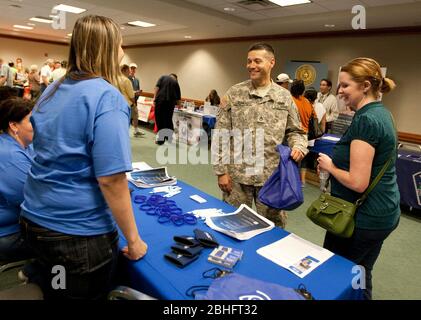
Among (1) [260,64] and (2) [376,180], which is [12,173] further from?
(2) [376,180]

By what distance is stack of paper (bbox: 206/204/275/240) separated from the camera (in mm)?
1470

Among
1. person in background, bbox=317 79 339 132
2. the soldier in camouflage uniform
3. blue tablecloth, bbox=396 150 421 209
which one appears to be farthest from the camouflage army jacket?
person in background, bbox=317 79 339 132

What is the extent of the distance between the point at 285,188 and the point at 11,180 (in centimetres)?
137

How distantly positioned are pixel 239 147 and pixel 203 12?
4.54 meters

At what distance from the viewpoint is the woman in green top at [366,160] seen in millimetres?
1335

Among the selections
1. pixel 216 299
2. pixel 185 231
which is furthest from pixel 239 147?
pixel 216 299

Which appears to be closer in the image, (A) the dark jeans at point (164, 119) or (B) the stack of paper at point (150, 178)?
(B) the stack of paper at point (150, 178)

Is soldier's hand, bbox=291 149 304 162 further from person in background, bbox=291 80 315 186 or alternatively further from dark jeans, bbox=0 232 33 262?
person in background, bbox=291 80 315 186

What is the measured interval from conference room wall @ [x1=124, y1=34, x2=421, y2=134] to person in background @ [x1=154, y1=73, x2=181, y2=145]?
264 cm

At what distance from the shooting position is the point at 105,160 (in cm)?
94

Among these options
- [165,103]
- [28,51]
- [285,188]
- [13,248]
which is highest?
[28,51]

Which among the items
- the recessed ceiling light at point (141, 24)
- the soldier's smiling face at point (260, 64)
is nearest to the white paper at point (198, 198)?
the soldier's smiling face at point (260, 64)

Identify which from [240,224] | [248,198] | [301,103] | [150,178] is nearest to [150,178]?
[150,178]

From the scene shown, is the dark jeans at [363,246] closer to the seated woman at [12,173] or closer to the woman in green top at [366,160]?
the woman in green top at [366,160]
